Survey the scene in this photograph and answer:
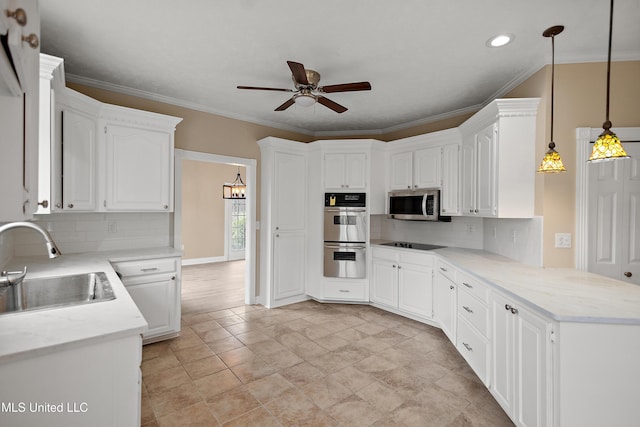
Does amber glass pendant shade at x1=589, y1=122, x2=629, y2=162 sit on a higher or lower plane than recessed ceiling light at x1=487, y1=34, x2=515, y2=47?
lower

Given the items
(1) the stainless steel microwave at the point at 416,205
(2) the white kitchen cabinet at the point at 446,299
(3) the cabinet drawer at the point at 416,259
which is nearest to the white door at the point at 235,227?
(1) the stainless steel microwave at the point at 416,205

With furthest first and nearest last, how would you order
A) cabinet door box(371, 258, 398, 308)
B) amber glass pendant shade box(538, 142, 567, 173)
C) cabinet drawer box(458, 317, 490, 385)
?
cabinet door box(371, 258, 398, 308) → cabinet drawer box(458, 317, 490, 385) → amber glass pendant shade box(538, 142, 567, 173)

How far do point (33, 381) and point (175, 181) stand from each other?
2.83 metres

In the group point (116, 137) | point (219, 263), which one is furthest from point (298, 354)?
point (219, 263)

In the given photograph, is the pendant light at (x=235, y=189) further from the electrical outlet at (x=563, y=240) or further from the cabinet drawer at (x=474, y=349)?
the electrical outlet at (x=563, y=240)

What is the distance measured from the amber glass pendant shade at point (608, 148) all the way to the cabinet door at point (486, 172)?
1136 millimetres

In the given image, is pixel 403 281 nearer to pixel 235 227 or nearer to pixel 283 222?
pixel 283 222

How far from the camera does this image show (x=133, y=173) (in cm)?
313

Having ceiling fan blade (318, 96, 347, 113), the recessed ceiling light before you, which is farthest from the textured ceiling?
ceiling fan blade (318, 96, 347, 113)

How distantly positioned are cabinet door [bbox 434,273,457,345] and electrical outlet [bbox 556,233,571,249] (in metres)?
0.91

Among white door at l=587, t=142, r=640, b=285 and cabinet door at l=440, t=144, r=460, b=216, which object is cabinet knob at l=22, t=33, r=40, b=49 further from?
cabinet door at l=440, t=144, r=460, b=216

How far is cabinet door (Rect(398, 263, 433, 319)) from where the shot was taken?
12.1ft

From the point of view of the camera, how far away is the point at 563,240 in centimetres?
259

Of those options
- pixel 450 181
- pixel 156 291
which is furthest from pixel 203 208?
pixel 450 181
